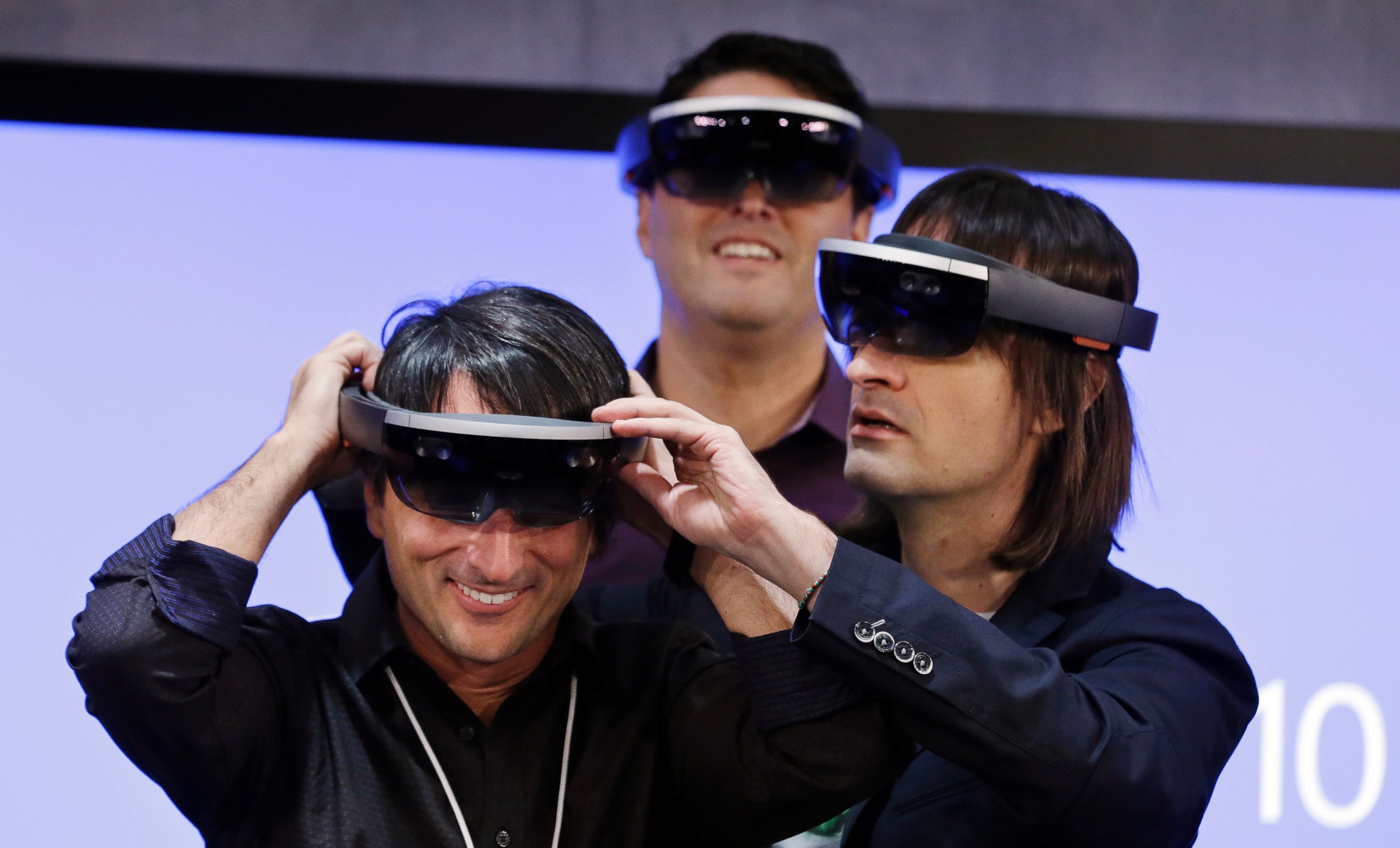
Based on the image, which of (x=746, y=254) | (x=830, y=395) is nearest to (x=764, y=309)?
(x=746, y=254)

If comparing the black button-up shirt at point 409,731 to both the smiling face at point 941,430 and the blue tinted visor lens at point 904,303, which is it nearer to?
the smiling face at point 941,430

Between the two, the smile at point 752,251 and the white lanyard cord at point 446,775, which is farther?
the smile at point 752,251

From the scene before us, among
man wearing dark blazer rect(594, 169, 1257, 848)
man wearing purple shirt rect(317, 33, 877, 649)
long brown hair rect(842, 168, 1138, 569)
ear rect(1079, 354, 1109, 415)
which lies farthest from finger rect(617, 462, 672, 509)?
man wearing purple shirt rect(317, 33, 877, 649)

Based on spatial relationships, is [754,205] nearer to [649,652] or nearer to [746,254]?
[746,254]

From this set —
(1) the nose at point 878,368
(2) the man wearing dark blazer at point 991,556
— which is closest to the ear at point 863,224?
(2) the man wearing dark blazer at point 991,556

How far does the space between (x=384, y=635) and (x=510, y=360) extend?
372 mm

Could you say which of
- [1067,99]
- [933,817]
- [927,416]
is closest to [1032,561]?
[927,416]

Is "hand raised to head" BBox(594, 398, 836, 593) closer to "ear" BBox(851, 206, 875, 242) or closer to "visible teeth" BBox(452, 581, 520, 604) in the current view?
"visible teeth" BBox(452, 581, 520, 604)

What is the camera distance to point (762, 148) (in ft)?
8.00

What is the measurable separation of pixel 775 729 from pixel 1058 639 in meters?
0.45

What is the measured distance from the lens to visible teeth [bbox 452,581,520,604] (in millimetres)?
1607

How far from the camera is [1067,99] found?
3.06 metres

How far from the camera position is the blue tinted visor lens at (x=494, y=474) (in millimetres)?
1536

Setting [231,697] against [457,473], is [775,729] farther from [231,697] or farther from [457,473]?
[231,697]
